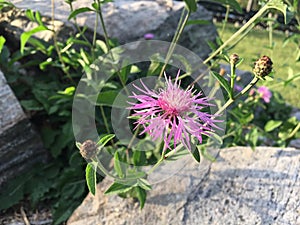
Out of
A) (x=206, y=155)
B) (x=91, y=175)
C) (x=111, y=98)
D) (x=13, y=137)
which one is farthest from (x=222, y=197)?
(x=13, y=137)

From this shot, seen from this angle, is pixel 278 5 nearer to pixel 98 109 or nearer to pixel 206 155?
pixel 206 155

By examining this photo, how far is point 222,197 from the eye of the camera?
161 centimetres

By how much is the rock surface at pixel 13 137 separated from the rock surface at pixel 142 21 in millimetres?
586

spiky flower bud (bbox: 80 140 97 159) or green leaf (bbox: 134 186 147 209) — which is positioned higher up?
spiky flower bud (bbox: 80 140 97 159)

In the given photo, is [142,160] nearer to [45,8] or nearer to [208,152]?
[208,152]

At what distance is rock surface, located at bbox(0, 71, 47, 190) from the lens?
1933 millimetres

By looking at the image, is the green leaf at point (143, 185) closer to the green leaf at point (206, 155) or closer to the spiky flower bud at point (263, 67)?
the green leaf at point (206, 155)

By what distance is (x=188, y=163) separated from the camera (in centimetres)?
180

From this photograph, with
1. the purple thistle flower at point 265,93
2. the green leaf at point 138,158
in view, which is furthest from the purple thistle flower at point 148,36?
the green leaf at point 138,158

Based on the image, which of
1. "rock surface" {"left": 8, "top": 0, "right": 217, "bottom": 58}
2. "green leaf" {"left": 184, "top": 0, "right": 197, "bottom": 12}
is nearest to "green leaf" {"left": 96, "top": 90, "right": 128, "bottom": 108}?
"green leaf" {"left": 184, "top": 0, "right": 197, "bottom": 12}

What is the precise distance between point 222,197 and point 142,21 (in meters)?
1.39

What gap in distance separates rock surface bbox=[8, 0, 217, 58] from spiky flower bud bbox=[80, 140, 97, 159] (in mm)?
1348

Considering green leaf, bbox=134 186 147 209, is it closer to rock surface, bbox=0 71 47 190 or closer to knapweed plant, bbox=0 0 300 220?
knapweed plant, bbox=0 0 300 220

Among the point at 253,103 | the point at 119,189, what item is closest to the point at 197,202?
the point at 119,189
